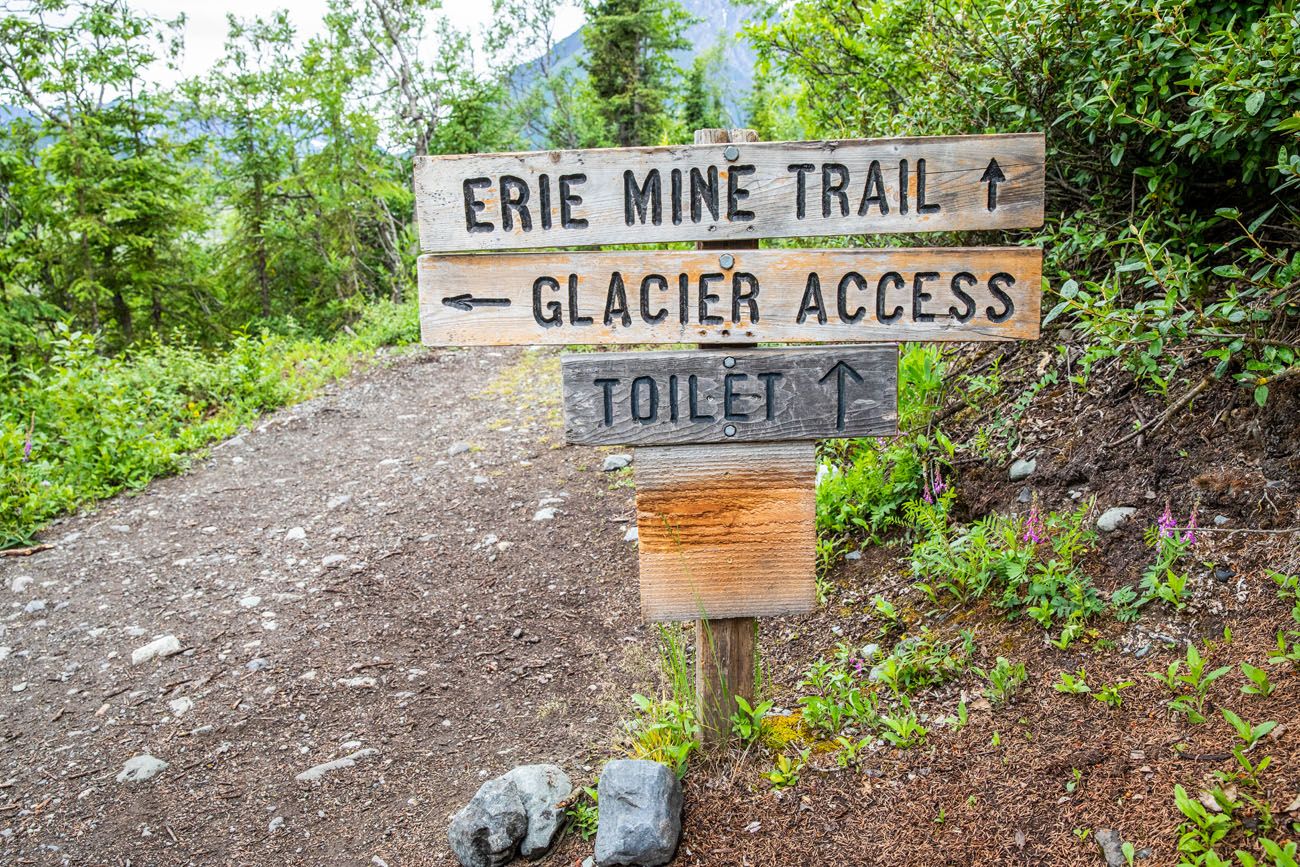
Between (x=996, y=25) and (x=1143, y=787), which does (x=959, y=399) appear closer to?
(x=996, y=25)

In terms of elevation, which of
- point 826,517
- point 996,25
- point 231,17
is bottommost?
point 826,517

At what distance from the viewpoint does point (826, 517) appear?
3.81m

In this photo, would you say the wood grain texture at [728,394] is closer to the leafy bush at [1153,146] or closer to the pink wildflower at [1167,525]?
the leafy bush at [1153,146]

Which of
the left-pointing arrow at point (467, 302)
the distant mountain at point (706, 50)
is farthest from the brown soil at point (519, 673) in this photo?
the distant mountain at point (706, 50)

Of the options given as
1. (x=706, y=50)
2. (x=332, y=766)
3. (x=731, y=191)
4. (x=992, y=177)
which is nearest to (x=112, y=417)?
(x=332, y=766)

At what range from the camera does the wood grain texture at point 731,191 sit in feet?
7.26

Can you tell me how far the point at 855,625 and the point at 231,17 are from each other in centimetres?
2115

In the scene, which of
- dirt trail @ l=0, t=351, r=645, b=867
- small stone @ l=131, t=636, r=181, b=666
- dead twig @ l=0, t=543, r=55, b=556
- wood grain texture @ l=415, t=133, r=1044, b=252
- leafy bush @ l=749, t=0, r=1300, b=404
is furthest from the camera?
dead twig @ l=0, t=543, r=55, b=556

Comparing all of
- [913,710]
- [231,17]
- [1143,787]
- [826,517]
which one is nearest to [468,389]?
[826,517]

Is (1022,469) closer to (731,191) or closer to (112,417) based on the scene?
(731,191)

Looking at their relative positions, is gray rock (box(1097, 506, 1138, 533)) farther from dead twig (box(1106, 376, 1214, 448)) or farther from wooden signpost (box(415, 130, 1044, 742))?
wooden signpost (box(415, 130, 1044, 742))

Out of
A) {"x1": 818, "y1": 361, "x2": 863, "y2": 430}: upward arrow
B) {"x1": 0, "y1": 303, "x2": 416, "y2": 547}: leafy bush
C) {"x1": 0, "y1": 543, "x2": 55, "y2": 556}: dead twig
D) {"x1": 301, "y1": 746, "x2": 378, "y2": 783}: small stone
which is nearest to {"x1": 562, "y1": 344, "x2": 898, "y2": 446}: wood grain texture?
{"x1": 818, "y1": 361, "x2": 863, "y2": 430}: upward arrow

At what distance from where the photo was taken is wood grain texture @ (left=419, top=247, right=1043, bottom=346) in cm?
225

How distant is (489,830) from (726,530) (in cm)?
111
